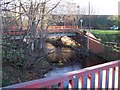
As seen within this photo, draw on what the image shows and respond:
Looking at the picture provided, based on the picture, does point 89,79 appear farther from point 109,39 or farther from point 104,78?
point 109,39

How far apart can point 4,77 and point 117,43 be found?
5426 millimetres

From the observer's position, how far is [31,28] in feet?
17.3

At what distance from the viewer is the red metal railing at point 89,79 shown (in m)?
1.16

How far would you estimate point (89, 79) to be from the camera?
151 centimetres

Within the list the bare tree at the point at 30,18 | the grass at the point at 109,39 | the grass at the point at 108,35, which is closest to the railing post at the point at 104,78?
the bare tree at the point at 30,18

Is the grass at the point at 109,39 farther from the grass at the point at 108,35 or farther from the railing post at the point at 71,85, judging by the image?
the railing post at the point at 71,85

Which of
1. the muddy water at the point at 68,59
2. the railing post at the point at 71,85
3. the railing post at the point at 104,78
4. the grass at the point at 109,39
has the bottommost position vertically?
the muddy water at the point at 68,59

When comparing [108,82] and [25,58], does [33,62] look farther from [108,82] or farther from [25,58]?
[108,82]

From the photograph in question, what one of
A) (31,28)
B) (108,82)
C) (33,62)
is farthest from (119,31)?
(108,82)

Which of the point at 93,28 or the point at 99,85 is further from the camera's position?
the point at 93,28

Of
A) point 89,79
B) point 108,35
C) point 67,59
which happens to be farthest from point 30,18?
point 108,35

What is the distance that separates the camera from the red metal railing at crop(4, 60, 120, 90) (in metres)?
1.16

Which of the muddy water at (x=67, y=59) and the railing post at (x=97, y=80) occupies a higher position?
the railing post at (x=97, y=80)

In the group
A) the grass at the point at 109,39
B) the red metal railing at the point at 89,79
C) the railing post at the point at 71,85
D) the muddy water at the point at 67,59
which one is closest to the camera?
the red metal railing at the point at 89,79
